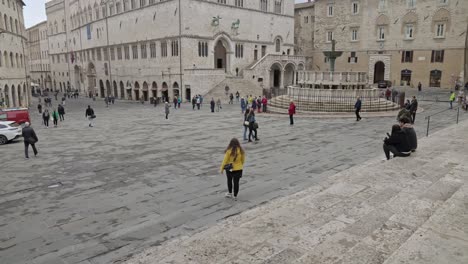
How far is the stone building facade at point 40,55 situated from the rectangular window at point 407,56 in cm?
7406

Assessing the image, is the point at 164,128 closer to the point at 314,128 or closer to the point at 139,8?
the point at 314,128

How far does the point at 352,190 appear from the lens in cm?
741

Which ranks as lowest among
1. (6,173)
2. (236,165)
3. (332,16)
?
(6,173)

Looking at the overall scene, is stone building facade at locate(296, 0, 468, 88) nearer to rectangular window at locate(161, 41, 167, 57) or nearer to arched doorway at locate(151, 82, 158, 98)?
rectangular window at locate(161, 41, 167, 57)

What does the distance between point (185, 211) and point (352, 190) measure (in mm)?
3575

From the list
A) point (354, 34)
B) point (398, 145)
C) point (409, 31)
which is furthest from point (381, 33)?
point (398, 145)

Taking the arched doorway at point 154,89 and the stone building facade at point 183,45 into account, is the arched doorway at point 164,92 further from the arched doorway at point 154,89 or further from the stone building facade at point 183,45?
the arched doorway at point 154,89

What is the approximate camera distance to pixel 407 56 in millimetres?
43781

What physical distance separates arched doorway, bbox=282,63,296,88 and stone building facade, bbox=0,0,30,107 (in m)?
32.8

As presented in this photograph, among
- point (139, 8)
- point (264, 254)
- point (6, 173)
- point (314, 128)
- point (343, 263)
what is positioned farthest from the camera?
point (139, 8)

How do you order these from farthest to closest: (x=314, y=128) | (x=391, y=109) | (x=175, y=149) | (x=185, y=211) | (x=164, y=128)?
(x=391, y=109)
(x=164, y=128)
(x=314, y=128)
(x=175, y=149)
(x=185, y=211)

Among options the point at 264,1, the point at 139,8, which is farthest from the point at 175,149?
the point at 264,1

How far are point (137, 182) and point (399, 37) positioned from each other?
43.9 metres

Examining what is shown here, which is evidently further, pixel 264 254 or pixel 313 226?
pixel 313 226
